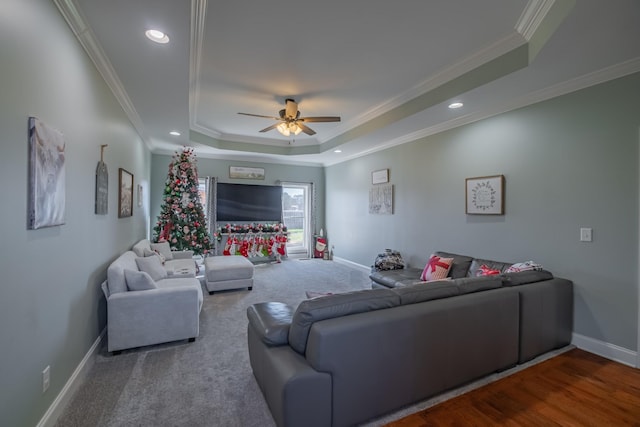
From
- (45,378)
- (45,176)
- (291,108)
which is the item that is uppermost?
(291,108)

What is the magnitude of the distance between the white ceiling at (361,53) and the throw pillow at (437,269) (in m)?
1.95

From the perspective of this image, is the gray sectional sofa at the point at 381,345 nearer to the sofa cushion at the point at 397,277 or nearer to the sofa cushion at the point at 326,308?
the sofa cushion at the point at 326,308

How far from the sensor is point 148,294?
110 inches

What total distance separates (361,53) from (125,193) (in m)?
3.33

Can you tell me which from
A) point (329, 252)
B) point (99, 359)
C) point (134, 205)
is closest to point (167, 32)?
point (99, 359)

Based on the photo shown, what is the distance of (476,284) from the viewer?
2371 mm

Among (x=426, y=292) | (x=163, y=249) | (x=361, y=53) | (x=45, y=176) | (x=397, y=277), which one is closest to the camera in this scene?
(x=45, y=176)

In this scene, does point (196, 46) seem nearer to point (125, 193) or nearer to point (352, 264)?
point (125, 193)

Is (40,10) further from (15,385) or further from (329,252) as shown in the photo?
(329,252)

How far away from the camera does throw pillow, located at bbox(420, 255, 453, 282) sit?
12.6 feet

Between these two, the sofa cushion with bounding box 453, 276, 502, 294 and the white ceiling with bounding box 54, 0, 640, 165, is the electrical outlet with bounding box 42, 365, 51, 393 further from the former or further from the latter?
the sofa cushion with bounding box 453, 276, 502, 294

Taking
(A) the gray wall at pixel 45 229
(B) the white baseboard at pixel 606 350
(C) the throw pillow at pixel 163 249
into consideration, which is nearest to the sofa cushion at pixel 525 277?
(B) the white baseboard at pixel 606 350

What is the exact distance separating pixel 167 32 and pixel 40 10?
2.27ft

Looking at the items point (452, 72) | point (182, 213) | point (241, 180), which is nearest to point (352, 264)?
point (241, 180)
